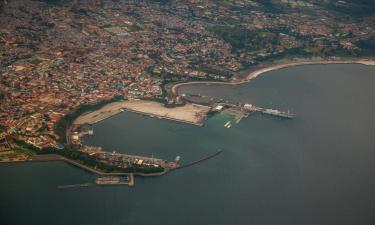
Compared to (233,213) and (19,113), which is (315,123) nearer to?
(233,213)

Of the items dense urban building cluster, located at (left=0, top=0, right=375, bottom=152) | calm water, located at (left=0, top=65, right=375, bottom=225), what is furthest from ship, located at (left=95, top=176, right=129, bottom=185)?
dense urban building cluster, located at (left=0, top=0, right=375, bottom=152)

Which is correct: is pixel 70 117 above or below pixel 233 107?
below

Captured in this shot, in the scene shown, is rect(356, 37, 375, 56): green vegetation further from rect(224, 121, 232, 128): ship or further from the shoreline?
rect(224, 121, 232, 128): ship

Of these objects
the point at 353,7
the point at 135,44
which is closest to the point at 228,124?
the point at 135,44

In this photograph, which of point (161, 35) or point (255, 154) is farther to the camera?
point (161, 35)

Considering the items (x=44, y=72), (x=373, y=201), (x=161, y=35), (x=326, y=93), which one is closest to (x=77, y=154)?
(x=44, y=72)

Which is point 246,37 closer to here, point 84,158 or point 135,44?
point 135,44

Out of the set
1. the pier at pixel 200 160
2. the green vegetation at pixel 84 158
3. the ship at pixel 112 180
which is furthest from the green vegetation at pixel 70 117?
the pier at pixel 200 160
